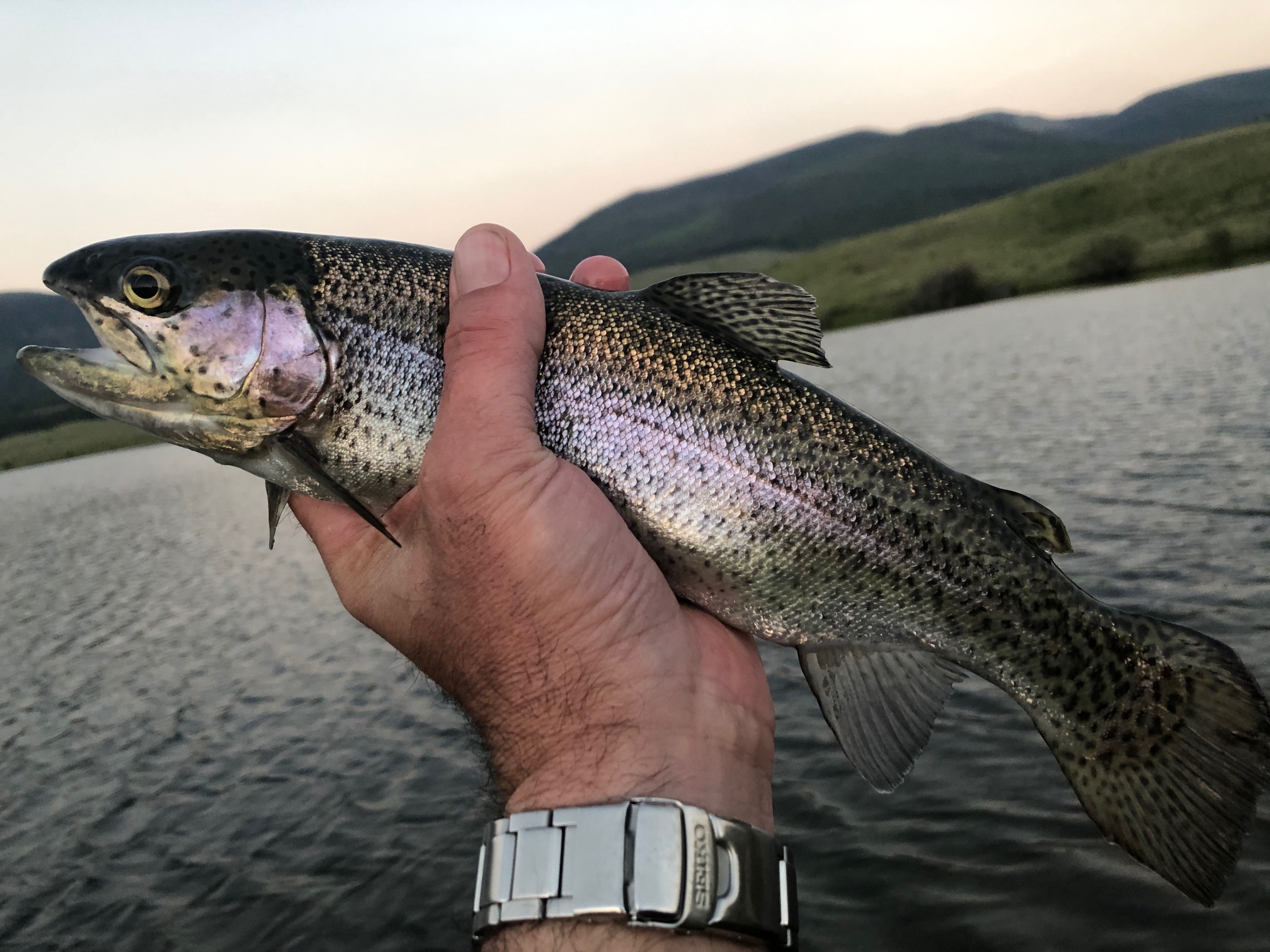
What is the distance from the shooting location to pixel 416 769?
1007 cm

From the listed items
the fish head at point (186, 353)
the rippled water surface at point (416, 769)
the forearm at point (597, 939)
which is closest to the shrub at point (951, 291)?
the rippled water surface at point (416, 769)

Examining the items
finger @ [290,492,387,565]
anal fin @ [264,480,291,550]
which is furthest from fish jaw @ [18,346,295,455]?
finger @ [290,492,387,565]

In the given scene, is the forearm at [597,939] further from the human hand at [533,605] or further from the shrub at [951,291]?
the shrub at [951,291]

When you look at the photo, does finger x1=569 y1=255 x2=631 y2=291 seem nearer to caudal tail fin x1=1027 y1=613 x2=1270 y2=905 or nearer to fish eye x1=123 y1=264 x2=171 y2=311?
fish eye x1=123 y1=264 x2=171 y2=311

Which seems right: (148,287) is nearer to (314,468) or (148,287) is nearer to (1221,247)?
(314,468)

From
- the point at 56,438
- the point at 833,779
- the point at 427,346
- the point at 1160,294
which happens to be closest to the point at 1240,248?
the point at 1160,294

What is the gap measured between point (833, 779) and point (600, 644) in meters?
6.01

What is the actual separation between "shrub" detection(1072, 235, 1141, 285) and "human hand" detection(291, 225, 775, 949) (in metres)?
81.3

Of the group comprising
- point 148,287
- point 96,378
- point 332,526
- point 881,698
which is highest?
point 148,287

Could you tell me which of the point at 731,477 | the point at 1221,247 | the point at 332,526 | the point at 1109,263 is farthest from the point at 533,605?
the point at 1109,263

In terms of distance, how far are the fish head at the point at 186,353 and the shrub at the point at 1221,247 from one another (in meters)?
78.8

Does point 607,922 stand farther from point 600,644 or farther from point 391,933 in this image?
point 391,933

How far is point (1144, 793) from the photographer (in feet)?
10.2

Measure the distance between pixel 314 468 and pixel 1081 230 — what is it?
106 meters
